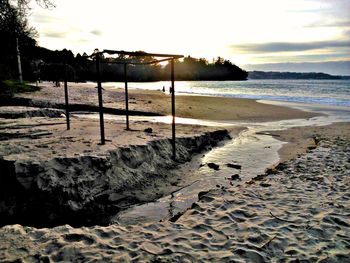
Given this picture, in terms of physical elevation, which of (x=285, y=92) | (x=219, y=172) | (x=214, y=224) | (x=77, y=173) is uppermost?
(x=285, y=92)

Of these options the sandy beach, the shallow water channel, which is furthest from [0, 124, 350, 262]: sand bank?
the shallow water channel

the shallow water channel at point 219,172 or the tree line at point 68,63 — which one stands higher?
the tree line at point 68,63

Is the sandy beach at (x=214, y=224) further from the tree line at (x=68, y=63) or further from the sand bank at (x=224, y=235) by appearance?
the tree line at (x=68, y=63)

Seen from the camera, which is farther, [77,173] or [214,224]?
[77,173]

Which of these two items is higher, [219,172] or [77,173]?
[77,173]

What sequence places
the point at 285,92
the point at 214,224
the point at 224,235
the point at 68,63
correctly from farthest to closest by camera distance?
the point at 285,92, the point at 68,63, the point at 214,224, the point at 224,235

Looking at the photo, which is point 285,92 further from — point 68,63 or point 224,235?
point 224,235

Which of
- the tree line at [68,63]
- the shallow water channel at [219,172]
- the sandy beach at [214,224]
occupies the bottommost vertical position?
the shallow water channel at [219,172]

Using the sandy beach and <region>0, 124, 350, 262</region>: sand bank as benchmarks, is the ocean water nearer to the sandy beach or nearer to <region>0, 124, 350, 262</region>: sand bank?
the sandy beach

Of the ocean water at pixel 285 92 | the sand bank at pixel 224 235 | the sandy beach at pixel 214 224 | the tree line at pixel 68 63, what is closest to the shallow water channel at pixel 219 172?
the sandy beach at pixel 214 224

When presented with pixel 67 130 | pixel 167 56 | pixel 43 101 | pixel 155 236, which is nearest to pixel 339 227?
pixel 155 236

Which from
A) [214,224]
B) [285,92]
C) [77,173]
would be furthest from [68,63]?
[285,92]

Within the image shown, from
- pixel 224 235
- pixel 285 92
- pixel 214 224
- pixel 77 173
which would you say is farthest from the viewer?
pixel 285 92

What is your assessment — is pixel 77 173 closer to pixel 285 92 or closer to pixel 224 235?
pixel 224 235
